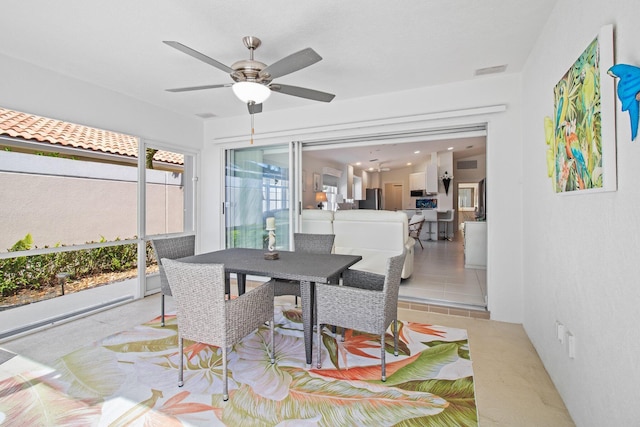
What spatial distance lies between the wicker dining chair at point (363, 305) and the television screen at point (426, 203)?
8492mm

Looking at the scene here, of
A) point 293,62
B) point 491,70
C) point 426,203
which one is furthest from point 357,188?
point 293,62

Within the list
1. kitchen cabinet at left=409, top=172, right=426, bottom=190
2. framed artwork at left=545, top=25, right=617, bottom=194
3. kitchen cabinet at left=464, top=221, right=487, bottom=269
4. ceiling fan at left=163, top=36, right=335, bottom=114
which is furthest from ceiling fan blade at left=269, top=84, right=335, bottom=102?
kitchen cabinet at left=409, top=172, right=426, bottom=190

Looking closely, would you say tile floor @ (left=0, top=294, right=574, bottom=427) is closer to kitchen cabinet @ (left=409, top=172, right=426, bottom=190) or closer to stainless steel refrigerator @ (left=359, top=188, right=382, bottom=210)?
stainless steel refrigerator @ (left=359, top=188, right=382, bottom=210)

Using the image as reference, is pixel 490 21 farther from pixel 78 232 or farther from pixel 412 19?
pixel 78 232

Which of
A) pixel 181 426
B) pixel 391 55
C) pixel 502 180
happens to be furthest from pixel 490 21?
pixel 181 426

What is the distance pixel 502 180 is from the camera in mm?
3264

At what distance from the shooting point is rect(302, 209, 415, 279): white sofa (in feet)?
14.1

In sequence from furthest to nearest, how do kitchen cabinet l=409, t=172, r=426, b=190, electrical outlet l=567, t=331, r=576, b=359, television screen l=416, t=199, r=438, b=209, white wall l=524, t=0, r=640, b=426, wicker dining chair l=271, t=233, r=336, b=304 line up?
kitchen cabinet l=409, t=172, r=426, b=190 → television screen l=416, t=199, r=438, b=209 → wicker dining chair l=271, t=233, r=336, b=304 → electrical outlet l=567, t=331, r=576, b=359 → white wall l=524, t=0, r=640, b=426

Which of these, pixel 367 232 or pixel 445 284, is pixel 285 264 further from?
pixel 445 284

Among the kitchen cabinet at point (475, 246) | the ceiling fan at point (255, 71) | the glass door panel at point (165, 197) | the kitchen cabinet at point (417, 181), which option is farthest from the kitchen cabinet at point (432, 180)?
the ceiling fan at point (255, 71)

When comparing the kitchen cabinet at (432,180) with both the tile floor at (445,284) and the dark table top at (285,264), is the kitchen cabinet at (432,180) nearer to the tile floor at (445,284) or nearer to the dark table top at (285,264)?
the tile floor at (445,284)

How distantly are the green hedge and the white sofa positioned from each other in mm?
2449

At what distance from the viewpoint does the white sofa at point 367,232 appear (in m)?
4.29

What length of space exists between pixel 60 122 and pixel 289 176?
263 centimetres
